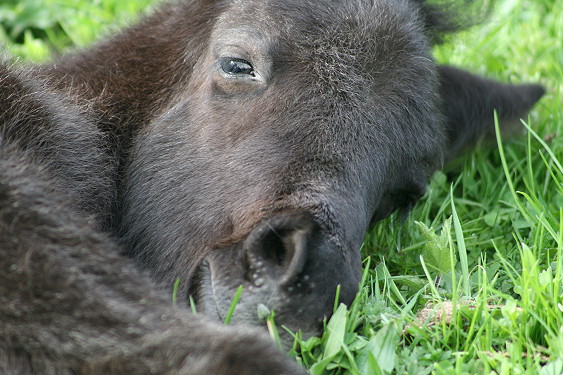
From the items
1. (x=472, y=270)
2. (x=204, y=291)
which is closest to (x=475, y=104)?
(x=472, y=270)

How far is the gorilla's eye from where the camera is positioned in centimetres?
372

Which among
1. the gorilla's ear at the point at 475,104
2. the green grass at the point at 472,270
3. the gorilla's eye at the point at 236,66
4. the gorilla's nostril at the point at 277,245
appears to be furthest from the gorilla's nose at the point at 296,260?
the gorilla's ear at the point at 475,104

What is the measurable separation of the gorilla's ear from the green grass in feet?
0.75

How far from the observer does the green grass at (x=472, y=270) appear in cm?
296

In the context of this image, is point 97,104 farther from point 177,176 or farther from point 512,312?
point 512,312

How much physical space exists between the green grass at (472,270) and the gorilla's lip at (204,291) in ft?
1.24

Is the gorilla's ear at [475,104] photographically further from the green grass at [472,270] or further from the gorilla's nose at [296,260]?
the gorilla's nose at [296,260]

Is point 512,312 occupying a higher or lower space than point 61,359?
lower

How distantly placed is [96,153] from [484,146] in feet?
9.23

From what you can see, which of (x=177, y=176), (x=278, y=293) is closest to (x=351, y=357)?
(x=278, y=293)

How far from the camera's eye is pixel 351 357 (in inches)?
114

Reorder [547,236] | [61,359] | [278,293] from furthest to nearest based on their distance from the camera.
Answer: [547,236] → [278,293] → [61,359]

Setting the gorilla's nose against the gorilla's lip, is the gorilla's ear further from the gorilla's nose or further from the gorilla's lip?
the gorilla's lip

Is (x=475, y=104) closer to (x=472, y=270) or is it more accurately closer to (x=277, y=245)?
(x=472, y=270)
